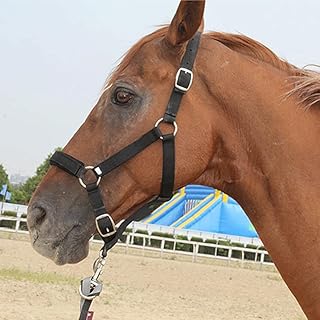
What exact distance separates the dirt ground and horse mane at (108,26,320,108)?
278 inches

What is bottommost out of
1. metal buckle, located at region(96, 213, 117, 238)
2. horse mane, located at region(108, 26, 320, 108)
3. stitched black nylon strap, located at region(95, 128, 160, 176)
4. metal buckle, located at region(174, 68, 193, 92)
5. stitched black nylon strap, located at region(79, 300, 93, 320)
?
stitched black nylon strap, located at region(79, 300, 93, 320)

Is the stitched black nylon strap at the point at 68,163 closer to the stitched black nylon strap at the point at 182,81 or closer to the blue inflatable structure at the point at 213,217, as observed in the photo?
the stitched black nylon strap at the point at 182,81

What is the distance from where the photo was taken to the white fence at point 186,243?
969 inches

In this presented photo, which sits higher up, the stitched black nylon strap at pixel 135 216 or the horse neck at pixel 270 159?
the horse neck at pixel 270 159

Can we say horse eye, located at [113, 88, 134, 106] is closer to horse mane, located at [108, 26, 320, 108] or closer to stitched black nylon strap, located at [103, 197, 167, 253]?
horse mane, located at [108, 26, 320, 108]

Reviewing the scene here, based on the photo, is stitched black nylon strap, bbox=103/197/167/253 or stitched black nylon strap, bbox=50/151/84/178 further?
stitched black nylon strap, bbox=103/197/167/253

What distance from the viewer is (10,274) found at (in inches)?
517

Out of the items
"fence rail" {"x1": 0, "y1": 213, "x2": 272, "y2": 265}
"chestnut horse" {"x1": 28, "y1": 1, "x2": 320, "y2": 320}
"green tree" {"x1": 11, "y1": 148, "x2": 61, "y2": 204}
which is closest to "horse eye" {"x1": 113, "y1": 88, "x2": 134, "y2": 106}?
"chestnut horse" {"x1": 28, "y1": 1, "x2": 320, "y2": 320}

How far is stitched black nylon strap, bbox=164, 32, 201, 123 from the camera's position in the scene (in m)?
2.68

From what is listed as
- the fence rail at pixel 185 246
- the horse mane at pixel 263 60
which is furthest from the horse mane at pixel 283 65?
the fence rail at pixel 185 246

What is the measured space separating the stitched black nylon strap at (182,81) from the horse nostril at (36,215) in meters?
0.73

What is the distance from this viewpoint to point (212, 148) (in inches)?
108

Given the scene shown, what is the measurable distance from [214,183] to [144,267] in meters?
16.1

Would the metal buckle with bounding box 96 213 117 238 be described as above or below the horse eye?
below
